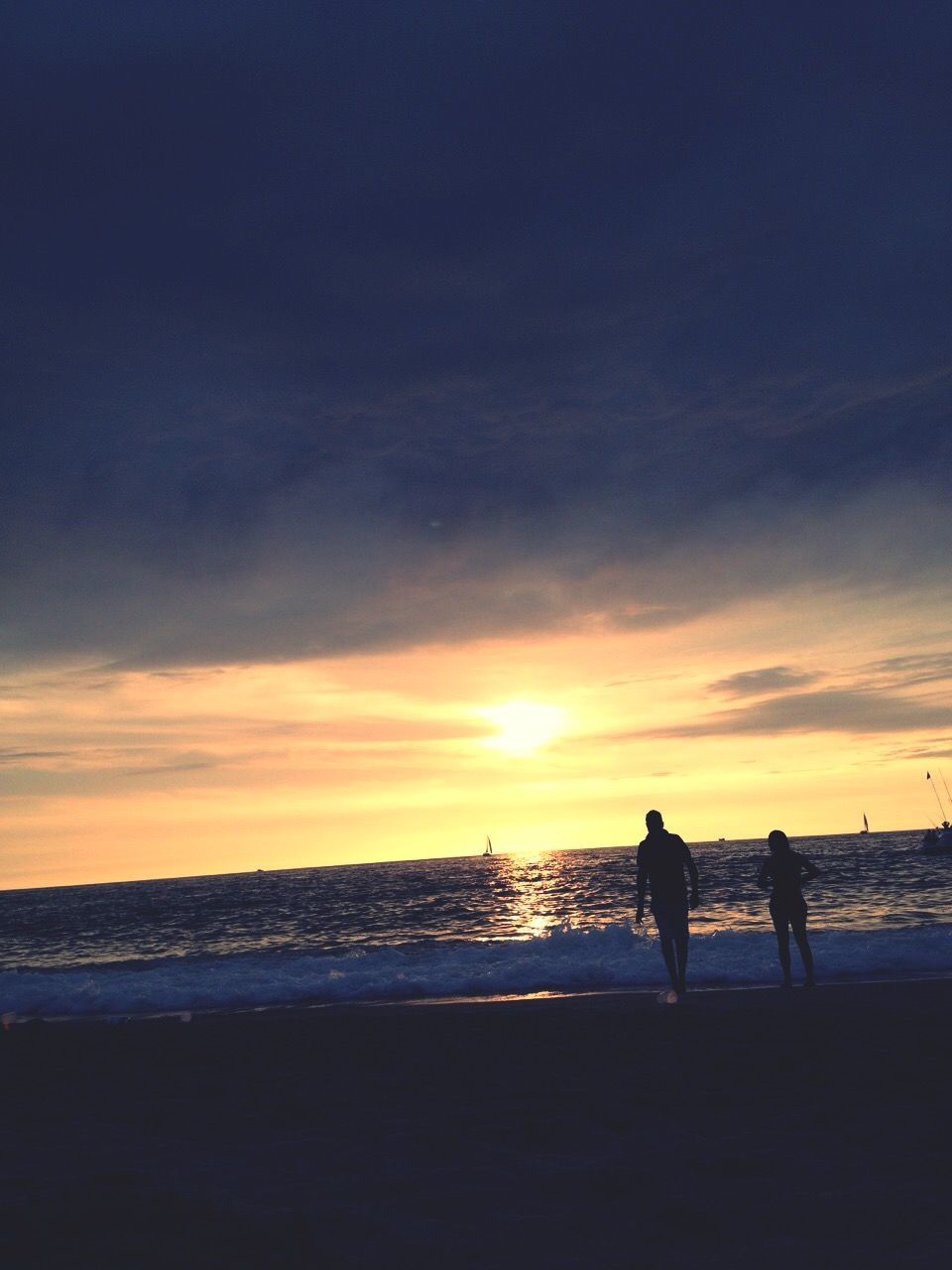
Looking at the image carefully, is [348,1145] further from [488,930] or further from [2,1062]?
[488,930]

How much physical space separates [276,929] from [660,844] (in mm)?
27827

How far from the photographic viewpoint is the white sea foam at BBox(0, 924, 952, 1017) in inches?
599

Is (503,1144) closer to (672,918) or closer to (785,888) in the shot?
(672,918)

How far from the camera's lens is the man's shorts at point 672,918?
1173cm

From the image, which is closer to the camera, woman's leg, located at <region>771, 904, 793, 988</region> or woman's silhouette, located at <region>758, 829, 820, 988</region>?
woman's silhouette, located at <region>758, 829, 820, 988</region>

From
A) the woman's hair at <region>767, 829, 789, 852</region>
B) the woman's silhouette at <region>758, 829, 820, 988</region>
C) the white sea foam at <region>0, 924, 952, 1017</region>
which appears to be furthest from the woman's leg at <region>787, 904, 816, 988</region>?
the white sea foam at <region>0, 924, 952, 1017</region>

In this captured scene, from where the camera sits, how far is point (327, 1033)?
1072 cm

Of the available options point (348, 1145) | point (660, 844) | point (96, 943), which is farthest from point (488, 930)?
point (348, 1145)

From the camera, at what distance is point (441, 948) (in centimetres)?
2308

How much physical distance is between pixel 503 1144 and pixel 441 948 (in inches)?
703

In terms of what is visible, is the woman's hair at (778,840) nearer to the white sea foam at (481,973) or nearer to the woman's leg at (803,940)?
the woman's leg at (803,940)

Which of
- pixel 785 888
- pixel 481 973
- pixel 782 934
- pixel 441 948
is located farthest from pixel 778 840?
pixel 441 948

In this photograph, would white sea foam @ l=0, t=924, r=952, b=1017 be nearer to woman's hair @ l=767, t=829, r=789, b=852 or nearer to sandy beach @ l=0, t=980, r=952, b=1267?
woman's hair @ l=767, t=829, r=789, b=852

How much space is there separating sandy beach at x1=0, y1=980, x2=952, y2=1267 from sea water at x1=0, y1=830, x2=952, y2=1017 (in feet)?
18.4
